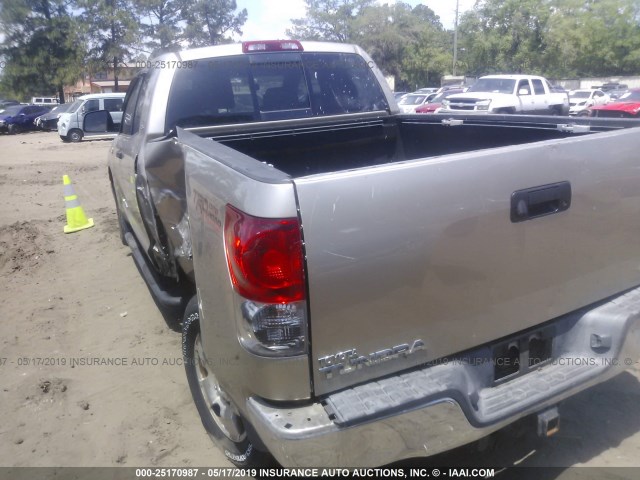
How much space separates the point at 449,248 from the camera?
2.23 m

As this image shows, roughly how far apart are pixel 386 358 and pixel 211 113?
103 inches

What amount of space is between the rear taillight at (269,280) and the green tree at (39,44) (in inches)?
1759

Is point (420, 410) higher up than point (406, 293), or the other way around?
point (406, 293)

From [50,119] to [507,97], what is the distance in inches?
911

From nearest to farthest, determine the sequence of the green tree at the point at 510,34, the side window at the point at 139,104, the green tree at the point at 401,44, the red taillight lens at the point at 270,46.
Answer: the red taillight lens at the point at 270,46 < the side window at the point at 139,104 < the green tree at the point at 510,34 < the green tree at the point at 401,44

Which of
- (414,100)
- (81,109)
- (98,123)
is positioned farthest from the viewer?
(414,100)

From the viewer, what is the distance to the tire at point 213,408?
2779mm

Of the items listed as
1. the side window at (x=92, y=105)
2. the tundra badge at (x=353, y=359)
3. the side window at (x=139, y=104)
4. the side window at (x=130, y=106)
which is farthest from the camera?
the side window at (x=92, y=105)

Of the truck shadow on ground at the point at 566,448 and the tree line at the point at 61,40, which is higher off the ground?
the tree line at the point at 61,40

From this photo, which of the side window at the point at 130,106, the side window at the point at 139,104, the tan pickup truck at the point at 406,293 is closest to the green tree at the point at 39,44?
the side window at the point at 130,106

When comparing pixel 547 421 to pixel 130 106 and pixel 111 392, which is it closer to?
pixel 111 392

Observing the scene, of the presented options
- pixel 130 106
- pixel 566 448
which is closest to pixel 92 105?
pixel 130 106

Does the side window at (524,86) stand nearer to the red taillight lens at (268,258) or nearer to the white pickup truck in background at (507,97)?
the white pickup truck in background at (507,97)

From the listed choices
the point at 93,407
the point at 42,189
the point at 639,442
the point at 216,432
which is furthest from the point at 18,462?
the point at 42,189
